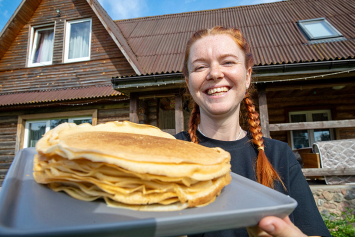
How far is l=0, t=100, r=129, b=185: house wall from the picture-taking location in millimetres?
6867

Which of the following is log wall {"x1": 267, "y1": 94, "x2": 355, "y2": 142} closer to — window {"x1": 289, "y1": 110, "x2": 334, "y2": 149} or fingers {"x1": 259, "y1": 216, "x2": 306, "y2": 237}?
window {"x1": 289, "y1": 110, "x2": 334, "y2": 149}

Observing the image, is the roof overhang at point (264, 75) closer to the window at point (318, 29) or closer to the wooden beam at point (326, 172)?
the wooden beam at point (326, 172)

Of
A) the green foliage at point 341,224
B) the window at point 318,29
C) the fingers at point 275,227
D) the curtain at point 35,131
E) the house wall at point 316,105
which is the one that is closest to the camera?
the fingers at point 275,227

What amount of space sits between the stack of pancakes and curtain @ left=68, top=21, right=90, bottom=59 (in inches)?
312

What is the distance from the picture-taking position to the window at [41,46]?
821cm

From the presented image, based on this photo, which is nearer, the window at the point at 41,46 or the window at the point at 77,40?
the window at the point at 77,40

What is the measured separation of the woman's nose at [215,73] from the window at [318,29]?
705cm

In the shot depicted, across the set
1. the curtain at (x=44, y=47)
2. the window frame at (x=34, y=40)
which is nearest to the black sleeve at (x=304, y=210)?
the window frame at (x=34, y=40)

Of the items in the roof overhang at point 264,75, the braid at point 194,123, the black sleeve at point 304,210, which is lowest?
the black sleeve at point 304,210

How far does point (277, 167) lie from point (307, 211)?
0.34 metres

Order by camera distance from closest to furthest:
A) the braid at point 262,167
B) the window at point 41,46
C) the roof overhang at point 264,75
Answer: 1. the braid at point 262,167
2. the roof overhang at point 264,75
3. the window at point 41,46

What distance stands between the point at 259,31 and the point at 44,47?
8.45 meters

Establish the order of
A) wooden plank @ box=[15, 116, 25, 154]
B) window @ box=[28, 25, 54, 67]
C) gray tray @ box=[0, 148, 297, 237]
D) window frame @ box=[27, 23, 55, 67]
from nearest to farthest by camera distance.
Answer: gray tray @ box=[0, 148, 297, 237] → wooden plank @ box=[15, 116, 25, 154] → window frame @ box=[27, 23, 55, 67] → window @ box=[28, 25, 54, 67]

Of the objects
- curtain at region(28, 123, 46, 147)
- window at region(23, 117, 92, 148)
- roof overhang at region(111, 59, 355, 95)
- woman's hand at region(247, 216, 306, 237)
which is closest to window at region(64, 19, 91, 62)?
window at region(23, 117, 92, 148)
